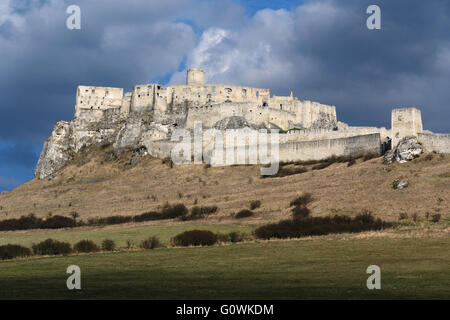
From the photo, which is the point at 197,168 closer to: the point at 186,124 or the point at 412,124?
the point at 186,124

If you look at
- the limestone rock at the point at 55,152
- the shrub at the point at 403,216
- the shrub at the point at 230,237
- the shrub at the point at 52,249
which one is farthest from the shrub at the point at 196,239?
the limestone rock at the point at 55,152

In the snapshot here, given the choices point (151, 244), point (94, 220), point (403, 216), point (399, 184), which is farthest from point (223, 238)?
point (94, 220)

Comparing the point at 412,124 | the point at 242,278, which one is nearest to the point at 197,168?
the point at 412,124

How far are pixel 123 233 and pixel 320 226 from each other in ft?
48.2

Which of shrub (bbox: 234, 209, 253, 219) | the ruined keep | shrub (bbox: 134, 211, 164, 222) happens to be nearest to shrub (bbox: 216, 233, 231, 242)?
shrub (bbox: 234, 209, 253, 219)

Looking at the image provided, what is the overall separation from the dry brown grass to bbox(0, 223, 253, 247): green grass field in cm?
371

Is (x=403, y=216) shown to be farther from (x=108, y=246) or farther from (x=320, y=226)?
(x=108, y=246)

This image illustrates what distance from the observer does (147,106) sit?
295 feet

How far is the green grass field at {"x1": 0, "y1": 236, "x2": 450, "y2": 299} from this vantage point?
56.6ft

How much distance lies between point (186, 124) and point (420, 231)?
53.9 metres

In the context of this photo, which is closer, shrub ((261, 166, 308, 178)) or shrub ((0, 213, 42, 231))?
shrub ((0, 213, 42, 231))

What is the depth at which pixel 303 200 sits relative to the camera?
49406 mm

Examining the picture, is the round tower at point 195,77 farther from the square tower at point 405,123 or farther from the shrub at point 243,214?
the shrub at point 243,214

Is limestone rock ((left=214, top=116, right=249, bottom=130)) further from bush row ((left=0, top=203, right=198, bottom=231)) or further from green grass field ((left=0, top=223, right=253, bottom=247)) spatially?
green grass field ((left=0, top=223, right=253, bottom=247))
